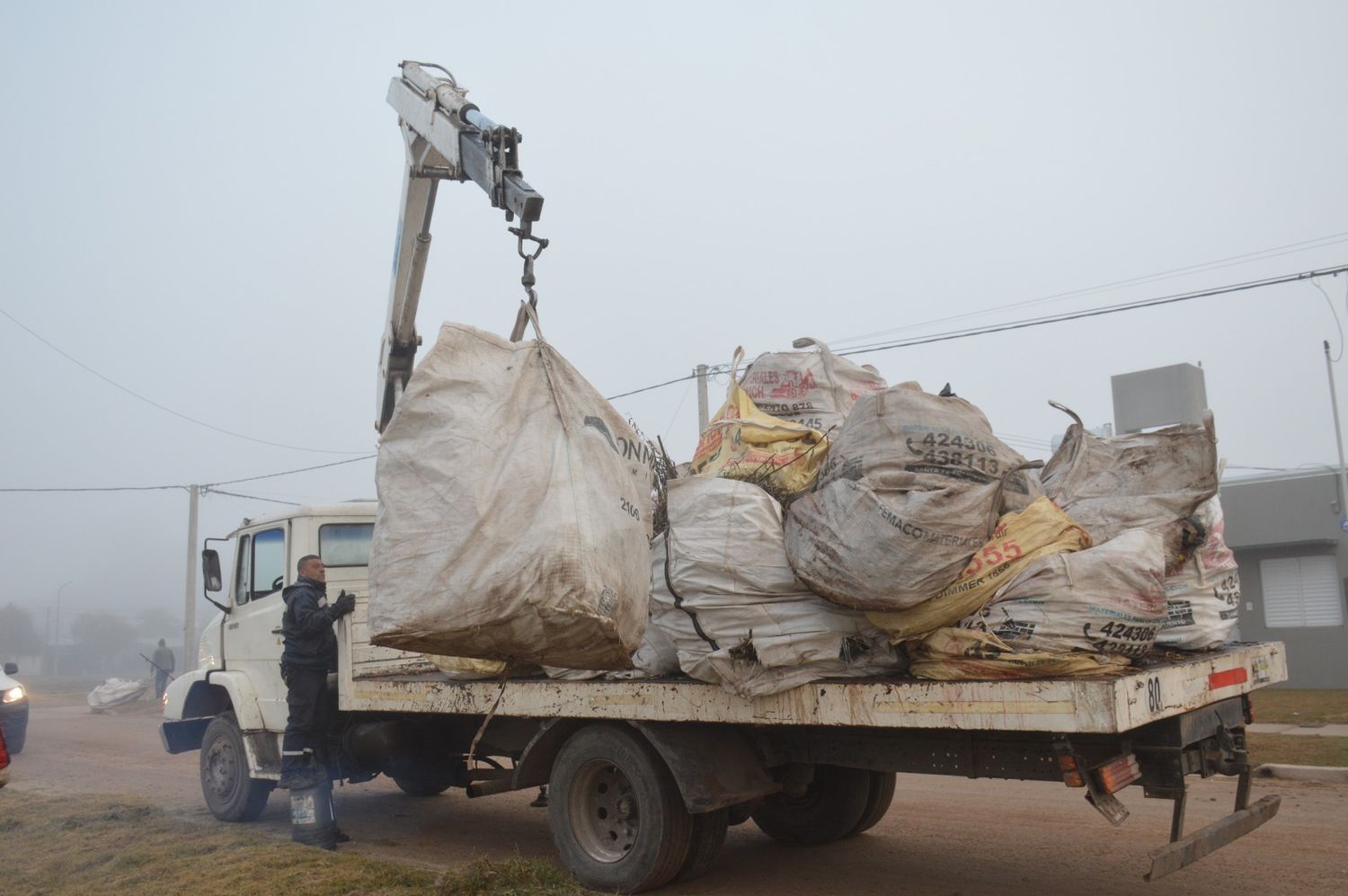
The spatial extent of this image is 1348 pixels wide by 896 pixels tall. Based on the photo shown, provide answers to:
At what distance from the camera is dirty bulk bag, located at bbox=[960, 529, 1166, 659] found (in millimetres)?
4090

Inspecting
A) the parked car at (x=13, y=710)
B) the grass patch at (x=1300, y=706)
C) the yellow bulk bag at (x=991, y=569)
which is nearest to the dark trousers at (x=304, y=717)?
the yellow bulk bag at (x=991, y=569)

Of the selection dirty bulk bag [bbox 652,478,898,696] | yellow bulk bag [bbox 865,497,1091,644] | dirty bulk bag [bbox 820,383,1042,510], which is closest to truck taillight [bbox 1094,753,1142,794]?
yellow bulk bag [bbox 865,497,1091,644]

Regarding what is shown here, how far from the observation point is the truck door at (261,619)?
283 inches

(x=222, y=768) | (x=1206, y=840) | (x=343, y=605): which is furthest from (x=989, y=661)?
(x=222, y=768)

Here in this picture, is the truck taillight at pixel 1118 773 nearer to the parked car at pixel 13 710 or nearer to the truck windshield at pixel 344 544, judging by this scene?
the truck windshield at pixel 344 544

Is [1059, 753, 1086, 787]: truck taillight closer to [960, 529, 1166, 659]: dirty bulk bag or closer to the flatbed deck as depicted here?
the flatbed deck

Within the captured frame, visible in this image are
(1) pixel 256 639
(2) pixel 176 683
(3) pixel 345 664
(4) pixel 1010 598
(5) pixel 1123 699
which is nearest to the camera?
(5) pixel 1123 699

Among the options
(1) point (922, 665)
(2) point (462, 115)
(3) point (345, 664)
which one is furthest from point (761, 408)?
(3) point (345, 664)

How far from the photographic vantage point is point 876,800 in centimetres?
628

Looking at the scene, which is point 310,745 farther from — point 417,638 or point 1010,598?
point 1010,598

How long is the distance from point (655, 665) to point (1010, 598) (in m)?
1.78

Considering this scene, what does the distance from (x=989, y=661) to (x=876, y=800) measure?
2.41 meters

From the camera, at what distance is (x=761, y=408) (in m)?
6.06

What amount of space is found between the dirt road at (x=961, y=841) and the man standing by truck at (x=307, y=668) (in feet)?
2.05
